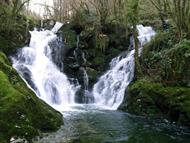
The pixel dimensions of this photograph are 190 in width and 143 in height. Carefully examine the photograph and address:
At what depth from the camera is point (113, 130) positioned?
13.1 m

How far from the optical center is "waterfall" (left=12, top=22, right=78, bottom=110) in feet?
68.5

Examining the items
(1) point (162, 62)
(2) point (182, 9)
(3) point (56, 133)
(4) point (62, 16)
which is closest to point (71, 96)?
(1) point (162, 62)

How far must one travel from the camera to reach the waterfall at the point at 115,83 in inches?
803

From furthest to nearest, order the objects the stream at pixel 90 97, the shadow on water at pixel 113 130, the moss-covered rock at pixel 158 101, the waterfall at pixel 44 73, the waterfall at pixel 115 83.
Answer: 1. the waterfall at pixel 44 73
2. the waterfall at pixel 115 83
3. the moss-covered rock at pixel 158 101
4. the stream at pixel 90 97
5. the shadow on water at pixel 113 130

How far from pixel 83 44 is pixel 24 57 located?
4.74 meters

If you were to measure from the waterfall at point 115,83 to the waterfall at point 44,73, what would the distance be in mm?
1647

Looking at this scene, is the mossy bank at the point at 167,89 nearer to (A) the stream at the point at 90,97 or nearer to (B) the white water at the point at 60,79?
(A) the stream at the point at 90,97

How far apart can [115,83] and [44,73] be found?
4.90 metres

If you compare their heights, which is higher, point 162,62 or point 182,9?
point 182,9

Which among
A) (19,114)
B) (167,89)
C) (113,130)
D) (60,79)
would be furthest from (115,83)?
(19,114)

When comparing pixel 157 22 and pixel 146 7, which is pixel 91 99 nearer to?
pixel 157 22

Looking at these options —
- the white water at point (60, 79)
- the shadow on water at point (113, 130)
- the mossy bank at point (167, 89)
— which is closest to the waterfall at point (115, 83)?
the white water at point (60, 79)

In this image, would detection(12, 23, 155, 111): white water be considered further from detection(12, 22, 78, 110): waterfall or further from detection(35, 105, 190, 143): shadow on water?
detection(35, 105, 190, 143): shadow on water

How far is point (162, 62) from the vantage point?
17562mm
